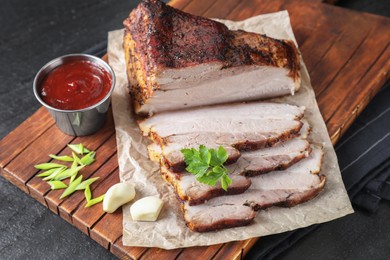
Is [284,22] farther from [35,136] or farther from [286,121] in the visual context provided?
[35,136]

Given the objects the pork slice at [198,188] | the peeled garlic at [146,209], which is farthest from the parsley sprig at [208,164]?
the peeled garlic at [146,209]

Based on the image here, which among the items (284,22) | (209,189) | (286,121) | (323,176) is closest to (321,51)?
(284,22)

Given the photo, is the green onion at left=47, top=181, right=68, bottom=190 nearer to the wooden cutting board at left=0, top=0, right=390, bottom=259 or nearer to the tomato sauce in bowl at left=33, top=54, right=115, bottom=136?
the wooden cutting board at left=0, top=0, right=390, bottom=259

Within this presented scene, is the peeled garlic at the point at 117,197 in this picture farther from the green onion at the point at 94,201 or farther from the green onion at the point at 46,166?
the green onion at the point at 46,166

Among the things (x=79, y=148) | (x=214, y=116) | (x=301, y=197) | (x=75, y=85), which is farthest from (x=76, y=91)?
(x=301, y=197)

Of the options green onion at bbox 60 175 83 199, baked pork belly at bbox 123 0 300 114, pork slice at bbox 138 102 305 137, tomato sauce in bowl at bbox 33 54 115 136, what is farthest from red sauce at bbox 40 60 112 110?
green onion at bbox 60 175 83 199

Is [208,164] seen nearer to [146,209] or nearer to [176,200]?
[176,200]
